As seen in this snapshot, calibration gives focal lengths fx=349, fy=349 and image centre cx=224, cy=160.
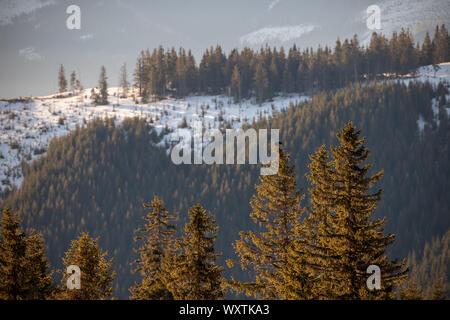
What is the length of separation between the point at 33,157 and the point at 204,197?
45372 millimetres

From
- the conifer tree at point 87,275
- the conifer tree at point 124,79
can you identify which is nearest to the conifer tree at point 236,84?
the conifer tree at point 124,79

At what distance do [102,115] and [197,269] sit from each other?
96.2 metres

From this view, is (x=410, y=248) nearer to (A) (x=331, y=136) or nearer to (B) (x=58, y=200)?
(A) (x=331, y=136)

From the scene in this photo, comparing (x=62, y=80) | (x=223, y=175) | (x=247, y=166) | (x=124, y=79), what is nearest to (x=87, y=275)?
(x=223, y=175)

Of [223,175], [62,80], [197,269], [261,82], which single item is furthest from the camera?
[62,80]

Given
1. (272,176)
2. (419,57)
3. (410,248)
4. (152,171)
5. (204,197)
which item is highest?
(419,57)

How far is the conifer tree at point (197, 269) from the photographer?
14805mm

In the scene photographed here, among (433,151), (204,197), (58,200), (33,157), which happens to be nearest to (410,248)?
(433,151)

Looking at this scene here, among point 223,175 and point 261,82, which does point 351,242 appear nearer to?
point 223,175

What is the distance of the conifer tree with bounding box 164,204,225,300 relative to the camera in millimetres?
14805

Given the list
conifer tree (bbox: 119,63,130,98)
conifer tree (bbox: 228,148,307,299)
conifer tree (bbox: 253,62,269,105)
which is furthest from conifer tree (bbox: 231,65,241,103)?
conifer tree (bbox: 228,148,307,299)

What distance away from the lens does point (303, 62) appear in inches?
4604

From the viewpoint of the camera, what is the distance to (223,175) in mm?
86688

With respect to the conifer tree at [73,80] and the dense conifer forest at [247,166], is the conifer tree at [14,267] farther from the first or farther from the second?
the conifer tree at [73,80]
